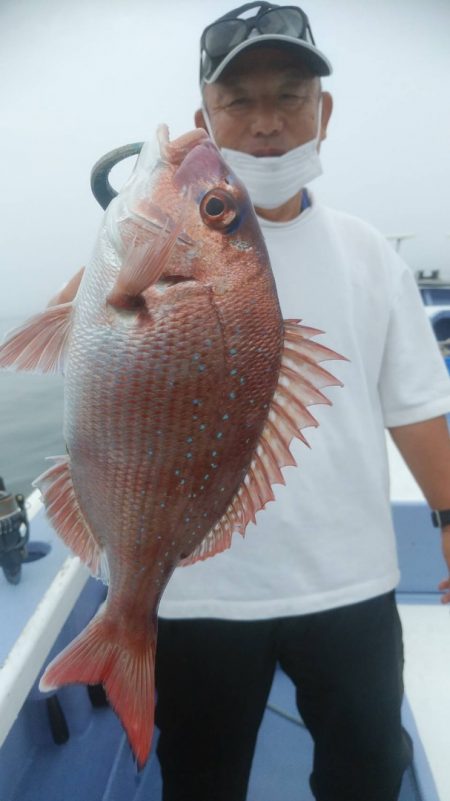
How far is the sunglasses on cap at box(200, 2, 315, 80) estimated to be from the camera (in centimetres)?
122

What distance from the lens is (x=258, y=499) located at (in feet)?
2.77

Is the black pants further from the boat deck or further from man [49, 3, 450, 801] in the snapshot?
the boat deck

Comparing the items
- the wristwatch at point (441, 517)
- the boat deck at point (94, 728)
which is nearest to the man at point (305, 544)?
the wristwatch at point (441, 517)

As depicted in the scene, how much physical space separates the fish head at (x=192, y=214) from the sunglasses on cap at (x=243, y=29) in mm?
548

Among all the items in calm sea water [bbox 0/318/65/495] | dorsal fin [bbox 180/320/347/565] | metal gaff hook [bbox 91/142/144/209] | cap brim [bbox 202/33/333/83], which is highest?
cap brim [bbox 202/33/333/83]

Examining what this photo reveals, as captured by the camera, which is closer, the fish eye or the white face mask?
the fish eye

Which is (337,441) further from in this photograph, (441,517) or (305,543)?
(441,517)

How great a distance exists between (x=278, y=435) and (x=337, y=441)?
20.0 inches

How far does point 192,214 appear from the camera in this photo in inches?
32.2

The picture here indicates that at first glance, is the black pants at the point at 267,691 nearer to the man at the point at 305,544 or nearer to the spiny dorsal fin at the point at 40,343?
the man at the point at 305,544

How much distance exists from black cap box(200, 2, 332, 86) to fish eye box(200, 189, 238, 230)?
21.8 inches

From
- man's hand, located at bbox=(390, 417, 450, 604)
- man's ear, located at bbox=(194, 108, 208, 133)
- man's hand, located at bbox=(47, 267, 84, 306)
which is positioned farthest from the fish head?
man's hand, located at bbox=(390, 417, 450, 604)

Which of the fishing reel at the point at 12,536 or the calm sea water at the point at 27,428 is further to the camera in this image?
the calm sea water at the point at 27,428

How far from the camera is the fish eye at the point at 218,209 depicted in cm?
82
